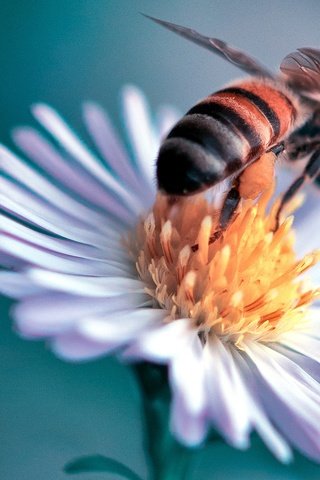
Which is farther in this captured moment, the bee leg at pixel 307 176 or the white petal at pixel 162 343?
the bee leg at pixel 307 176

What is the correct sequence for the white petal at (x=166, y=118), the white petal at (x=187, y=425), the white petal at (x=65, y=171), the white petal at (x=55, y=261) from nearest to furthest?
the white petal at (x=187, y=425) < the white petal at (x=55, y=261) < the white petal at (x=65, y=171) < the white petal at (x=166, y=118)

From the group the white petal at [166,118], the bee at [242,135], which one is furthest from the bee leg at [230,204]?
the white petal at [166,118]

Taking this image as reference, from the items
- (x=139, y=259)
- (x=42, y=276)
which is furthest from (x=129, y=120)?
(x=42, y=276)

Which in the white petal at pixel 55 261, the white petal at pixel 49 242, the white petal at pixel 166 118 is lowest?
the white petal at pixel 55 261

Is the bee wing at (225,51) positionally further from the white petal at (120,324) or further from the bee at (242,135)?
the white petal at (120,324)

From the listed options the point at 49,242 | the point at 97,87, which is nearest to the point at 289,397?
the point at 49,242

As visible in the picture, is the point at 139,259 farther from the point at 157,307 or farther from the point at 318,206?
the point at 318,206
